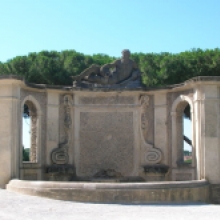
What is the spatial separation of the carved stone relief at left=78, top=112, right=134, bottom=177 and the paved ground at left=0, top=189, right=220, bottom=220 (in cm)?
568

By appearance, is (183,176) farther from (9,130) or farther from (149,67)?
(149,67)

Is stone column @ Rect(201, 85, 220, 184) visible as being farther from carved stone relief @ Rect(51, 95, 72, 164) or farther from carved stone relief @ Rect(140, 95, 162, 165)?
carved stone relief @ Rect(51, 95, 72, 164)

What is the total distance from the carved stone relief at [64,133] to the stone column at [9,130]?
8.04 ft

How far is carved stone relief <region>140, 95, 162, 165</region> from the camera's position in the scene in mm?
18375

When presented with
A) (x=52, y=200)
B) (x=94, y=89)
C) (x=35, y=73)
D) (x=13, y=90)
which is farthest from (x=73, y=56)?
(x=52, y=200)

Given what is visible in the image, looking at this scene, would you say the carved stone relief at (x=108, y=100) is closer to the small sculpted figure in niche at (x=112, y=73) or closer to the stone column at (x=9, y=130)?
the small sculpted figure in niche at (x=112, y=73)

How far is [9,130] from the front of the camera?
51.6 feet

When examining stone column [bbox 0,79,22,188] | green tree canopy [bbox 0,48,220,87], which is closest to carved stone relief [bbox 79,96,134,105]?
stone column [bbox 0,79,22,188]

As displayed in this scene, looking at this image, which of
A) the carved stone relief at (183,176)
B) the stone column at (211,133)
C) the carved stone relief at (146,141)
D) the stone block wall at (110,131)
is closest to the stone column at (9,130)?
the stone block wall at (110,131)

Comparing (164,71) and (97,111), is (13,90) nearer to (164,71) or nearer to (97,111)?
(97,111)

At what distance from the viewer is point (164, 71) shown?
28672 mm

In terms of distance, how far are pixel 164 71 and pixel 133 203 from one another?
1728 centimetres

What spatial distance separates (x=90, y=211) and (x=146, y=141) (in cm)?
776

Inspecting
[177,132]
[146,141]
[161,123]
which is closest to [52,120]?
[146,141]
